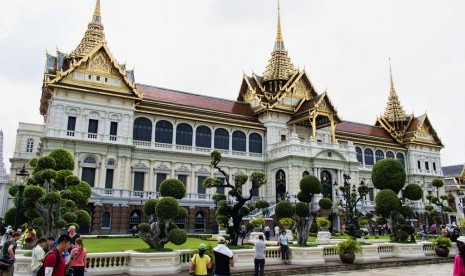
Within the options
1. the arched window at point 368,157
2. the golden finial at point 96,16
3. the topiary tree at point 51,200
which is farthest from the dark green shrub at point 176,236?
the arched window at point 368,157

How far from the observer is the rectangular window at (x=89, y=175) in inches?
1266

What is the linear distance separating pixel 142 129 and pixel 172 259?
2359cm

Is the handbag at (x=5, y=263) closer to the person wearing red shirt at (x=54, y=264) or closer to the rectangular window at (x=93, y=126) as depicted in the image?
the person wearing red shirt at (x=54, y=264)

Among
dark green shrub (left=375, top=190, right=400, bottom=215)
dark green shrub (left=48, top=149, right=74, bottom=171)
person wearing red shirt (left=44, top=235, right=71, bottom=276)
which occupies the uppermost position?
dark green shrub (left=48, top=149, right=74, bottom=171)

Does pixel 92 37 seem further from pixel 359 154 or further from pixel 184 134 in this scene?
pixel 359 154

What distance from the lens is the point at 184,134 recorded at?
38.0m

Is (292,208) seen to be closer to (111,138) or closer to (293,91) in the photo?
(111,138)

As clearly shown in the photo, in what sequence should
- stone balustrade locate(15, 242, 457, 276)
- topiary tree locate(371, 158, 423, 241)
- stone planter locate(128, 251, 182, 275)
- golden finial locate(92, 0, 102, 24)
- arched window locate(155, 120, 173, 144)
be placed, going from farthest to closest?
golden finial locate(92, 0, 102, 24)
arched window locate(155, 120, 173, 144)
topiary tree locate(371, 158, 423, 241)
stone planter locate(128, 251, 182, 275)
stone balustrade locate(15, 242, 457, 276)

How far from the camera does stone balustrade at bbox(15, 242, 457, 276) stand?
42.2ft

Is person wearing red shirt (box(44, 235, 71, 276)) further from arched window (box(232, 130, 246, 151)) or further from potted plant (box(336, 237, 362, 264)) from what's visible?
arched window (box(232, 130, 246, 151))

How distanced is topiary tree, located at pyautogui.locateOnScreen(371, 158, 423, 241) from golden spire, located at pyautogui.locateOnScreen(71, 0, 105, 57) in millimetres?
28426

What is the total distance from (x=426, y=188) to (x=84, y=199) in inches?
1957

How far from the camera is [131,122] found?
34.7m

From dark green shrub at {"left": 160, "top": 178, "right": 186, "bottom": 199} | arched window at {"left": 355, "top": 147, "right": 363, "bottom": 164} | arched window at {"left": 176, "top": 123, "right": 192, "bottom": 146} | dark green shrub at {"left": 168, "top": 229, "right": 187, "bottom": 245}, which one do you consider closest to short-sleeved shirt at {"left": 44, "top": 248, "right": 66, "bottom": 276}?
dark green shrub at {"left": 168, "top": 229, "right": 187, "bottom": 245}
